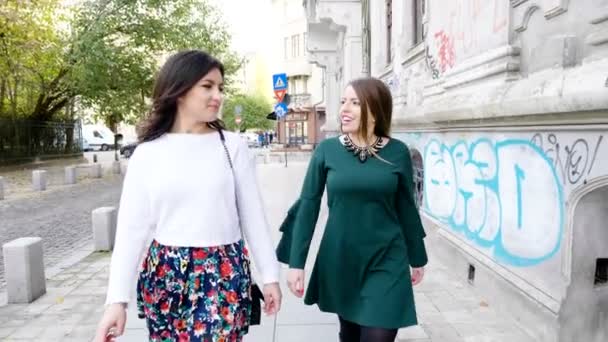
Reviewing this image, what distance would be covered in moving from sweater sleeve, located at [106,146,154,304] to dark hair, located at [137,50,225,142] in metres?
0.13

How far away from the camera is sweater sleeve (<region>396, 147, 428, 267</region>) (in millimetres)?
2570

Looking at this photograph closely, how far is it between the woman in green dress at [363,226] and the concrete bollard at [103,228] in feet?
17.1

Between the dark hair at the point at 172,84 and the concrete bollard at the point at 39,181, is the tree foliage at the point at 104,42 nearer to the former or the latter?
the concrete bollard at the point at 39,181

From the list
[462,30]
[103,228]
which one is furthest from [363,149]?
[103,228]

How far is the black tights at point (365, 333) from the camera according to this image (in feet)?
7.79

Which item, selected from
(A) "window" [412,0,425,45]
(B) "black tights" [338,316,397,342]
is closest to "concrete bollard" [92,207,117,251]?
(B) "black tights" [338,316,397,342]

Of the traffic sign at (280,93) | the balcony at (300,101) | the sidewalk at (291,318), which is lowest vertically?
the sidewalk at (291,318)

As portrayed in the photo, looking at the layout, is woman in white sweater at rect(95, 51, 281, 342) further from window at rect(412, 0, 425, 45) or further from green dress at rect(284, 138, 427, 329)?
window at rect(412, 0, 425, 45)

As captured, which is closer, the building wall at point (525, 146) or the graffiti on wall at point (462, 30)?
the building wall at point (525, 146)

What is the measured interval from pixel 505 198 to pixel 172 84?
11.0 ft

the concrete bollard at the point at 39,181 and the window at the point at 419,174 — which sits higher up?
the window at the point at 419,174

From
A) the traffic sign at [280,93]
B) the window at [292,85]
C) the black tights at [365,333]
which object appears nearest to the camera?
the black tights at [365,333]

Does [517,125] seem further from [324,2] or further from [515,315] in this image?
[324,2]

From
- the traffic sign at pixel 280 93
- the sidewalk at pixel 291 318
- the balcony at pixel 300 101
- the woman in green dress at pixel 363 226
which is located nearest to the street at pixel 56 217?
the sidewalk at pixel 291 318
